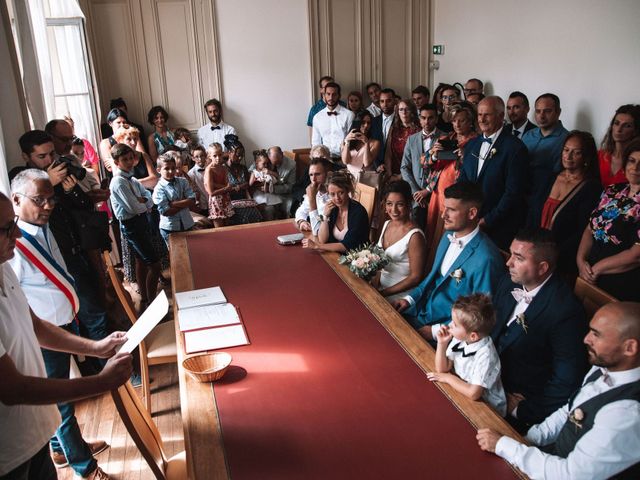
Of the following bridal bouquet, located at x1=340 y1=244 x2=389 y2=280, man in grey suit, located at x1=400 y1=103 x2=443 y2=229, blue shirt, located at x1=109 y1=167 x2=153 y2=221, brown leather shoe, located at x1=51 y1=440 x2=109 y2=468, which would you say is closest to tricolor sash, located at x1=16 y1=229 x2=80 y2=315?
brown leather shoe, located at x1=51 y1=440 x2=109 y2=468

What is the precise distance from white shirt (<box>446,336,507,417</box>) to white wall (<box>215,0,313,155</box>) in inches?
257

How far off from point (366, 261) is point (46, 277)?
1622 mm

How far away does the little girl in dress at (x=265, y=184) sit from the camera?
6145mm

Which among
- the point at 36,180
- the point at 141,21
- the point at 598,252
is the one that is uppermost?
the point at 141,21

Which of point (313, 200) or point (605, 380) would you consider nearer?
point (605, 380)

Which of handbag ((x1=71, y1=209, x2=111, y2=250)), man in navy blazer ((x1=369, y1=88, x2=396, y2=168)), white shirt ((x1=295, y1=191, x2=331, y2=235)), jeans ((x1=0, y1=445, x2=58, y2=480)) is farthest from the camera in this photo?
man in navy blazer ((x1=369, y1=88, x2=396, y2=168))

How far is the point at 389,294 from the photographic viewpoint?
338cm

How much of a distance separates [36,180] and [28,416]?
1.10m

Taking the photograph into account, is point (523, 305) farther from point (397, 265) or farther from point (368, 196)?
point (368, 196)

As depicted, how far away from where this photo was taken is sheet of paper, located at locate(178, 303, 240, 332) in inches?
101

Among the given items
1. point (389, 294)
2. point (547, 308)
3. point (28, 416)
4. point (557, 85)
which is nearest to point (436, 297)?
point (389, 294)

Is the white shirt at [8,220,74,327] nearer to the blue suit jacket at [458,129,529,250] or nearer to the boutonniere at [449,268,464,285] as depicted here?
the boutonniere at [449,268,464,285]

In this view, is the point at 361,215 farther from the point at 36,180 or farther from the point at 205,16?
the point at 205,16

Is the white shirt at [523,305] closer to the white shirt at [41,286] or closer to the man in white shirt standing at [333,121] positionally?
the white shirt at [41,286]
